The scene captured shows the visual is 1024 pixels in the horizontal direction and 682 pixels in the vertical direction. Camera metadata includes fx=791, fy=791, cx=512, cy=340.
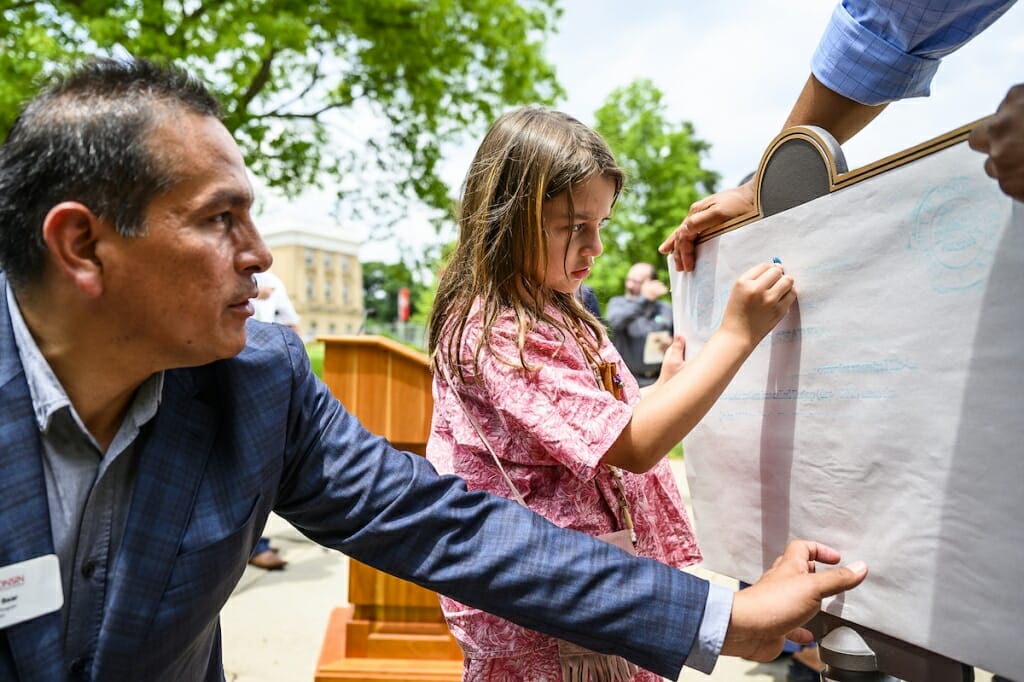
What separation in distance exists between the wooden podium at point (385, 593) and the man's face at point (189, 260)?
178cm

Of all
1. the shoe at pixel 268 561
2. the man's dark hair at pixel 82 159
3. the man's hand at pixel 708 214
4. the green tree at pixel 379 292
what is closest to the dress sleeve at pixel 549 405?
the man's hand at pixel 708 214

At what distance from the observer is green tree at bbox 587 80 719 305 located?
22344 mm

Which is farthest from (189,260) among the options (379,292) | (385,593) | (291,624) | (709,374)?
(379,292)

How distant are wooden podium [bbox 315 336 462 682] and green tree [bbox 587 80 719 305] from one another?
18663 mm

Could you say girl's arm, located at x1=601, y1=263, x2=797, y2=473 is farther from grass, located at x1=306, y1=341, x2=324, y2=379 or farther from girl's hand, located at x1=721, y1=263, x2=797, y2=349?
grass, located at x1=306, y1=341, x2=324, y2=379

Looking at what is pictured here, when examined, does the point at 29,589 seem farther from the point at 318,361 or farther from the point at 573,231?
the point at 318,361

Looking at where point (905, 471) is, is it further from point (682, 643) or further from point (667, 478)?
point (667, 478)

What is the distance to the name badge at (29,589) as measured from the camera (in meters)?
1.03

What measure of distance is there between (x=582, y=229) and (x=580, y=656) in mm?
798

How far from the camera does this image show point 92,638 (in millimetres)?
1126

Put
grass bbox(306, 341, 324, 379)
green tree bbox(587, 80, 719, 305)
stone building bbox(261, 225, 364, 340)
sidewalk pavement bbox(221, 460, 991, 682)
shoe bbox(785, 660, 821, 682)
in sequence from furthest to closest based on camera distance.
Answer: stone building bbox(261, 225, 364, 340), green tree bbox(587, 80, 719, 305), grass bbox(306, 341, 324, 379), sidewalk pavement bbox(221, 460, 991, 682), shoe bbox(785, 660, 821, 682)

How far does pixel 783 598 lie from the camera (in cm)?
122

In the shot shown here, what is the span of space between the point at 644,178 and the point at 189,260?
23.0m

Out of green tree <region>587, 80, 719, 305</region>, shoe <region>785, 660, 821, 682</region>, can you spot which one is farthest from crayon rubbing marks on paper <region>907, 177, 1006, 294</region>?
green tree <region>587, 80, 719, 305</region>
